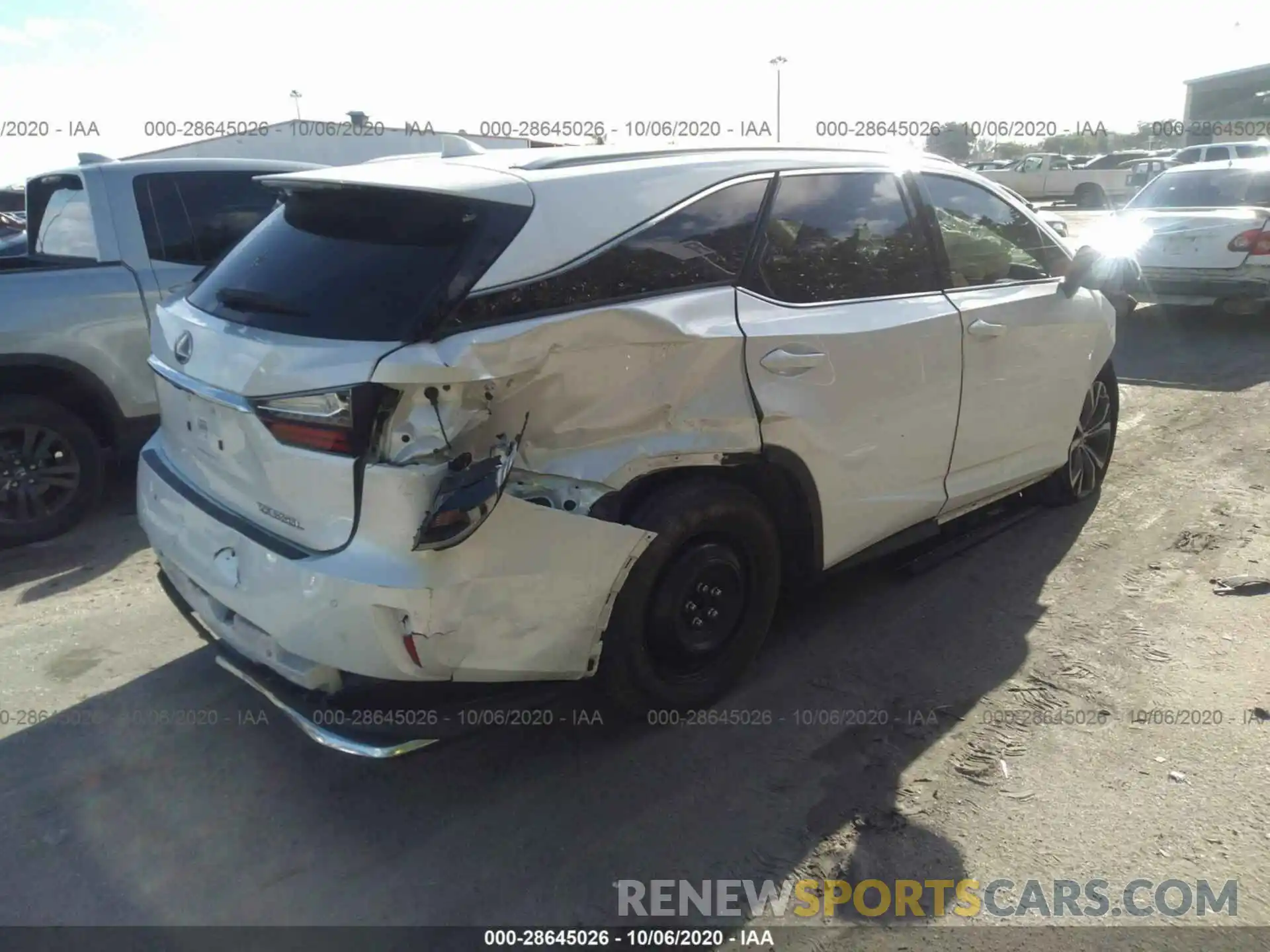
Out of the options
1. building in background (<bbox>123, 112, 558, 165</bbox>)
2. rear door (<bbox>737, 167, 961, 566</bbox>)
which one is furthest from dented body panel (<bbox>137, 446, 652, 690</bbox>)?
building in background (<bbox>123, 112, 558, 165</bbox>)

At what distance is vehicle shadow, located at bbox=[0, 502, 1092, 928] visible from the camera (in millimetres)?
2611

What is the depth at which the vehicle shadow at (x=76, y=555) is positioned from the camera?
4562 mm

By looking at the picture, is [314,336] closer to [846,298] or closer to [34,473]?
[846,298]

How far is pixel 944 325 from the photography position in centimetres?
372

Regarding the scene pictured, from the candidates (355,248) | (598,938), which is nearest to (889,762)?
(598,938)

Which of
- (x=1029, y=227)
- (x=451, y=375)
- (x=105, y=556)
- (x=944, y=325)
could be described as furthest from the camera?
(x=105, y=556)

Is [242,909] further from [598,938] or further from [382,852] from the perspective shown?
[598,938]

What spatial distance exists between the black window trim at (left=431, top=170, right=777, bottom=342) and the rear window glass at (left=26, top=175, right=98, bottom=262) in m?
3.75

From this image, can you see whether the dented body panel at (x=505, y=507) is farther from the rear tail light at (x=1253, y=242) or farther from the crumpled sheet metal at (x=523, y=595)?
the rear tail light at (x=1253, y=242)

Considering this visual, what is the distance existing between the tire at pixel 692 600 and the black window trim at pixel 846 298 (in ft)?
2.19

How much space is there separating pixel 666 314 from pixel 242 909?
202cm

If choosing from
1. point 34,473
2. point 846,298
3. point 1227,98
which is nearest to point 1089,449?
point 846,298

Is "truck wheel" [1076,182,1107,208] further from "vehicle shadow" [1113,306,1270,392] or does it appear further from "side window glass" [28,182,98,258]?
"side window glass" [28,182,98,258]

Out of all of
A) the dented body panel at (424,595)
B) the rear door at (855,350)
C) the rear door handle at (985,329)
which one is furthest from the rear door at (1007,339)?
the dented body panel at (424,595)
